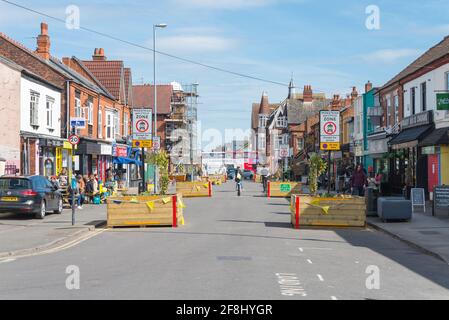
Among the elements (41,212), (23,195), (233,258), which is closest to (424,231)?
(233,258)

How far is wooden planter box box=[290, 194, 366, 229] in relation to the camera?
19562 mm

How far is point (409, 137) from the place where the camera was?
31641 mm

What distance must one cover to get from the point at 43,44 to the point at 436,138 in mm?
24157

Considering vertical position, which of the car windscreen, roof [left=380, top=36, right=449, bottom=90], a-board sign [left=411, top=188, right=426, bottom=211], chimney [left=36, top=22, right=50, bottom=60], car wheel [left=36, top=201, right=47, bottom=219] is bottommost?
car wheel [left=36, top=201, right=47, bottom=219]

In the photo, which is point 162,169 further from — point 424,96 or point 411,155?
point 411,155

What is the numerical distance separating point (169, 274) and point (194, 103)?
93.4 meters

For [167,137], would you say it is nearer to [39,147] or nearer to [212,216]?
[39,147]

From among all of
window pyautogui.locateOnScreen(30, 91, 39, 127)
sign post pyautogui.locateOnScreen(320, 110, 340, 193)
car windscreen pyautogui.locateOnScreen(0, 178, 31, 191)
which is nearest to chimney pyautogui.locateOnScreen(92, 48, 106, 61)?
window pyautogui.locateOnScreen(30, 91, 39, 127)

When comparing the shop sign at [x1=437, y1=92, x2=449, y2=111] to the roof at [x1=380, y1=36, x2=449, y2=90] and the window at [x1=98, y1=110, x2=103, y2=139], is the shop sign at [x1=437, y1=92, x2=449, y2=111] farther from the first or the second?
the window at [x1=98, y1=110, x2=103, y2=139]

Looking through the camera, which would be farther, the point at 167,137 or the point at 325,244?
the point at 167,137

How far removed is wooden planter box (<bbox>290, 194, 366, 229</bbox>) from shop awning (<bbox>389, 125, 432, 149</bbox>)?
11381mm

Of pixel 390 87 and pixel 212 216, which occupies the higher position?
pixel 390 87
